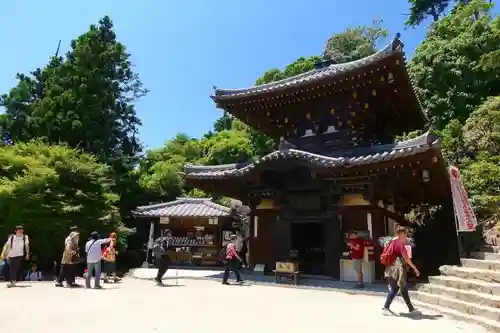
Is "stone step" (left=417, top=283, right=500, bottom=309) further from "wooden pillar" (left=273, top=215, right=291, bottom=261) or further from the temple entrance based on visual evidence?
the temple entrance

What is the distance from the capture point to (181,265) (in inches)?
758

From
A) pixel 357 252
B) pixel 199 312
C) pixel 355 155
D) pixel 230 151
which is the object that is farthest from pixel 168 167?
pixel 199 312

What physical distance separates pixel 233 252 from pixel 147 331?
647 cm

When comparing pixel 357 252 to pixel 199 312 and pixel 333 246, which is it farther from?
pixel 199 312

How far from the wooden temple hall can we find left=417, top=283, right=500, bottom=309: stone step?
2.82 metres

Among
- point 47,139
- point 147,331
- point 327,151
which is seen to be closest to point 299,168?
point 327,151

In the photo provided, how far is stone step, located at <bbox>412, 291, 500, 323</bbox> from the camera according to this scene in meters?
6.79

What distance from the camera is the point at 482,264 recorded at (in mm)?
9031

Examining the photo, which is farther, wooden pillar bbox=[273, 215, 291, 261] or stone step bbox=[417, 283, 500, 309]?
wooden pillar bbox=[273, 215, 291, 261]

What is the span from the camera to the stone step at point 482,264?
8626mm

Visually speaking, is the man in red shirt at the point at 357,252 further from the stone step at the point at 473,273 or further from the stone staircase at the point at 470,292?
the stone step at the point at 473,273

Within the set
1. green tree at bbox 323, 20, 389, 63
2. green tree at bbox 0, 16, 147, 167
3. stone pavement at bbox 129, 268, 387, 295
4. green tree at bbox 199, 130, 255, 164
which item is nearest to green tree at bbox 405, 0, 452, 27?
green tree at bbox 323, 20, 389, 63

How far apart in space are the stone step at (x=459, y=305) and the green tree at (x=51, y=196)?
12.6 meters

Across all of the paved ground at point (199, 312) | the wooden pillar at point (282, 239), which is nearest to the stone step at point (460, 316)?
the paved ground at point (199, 312)
